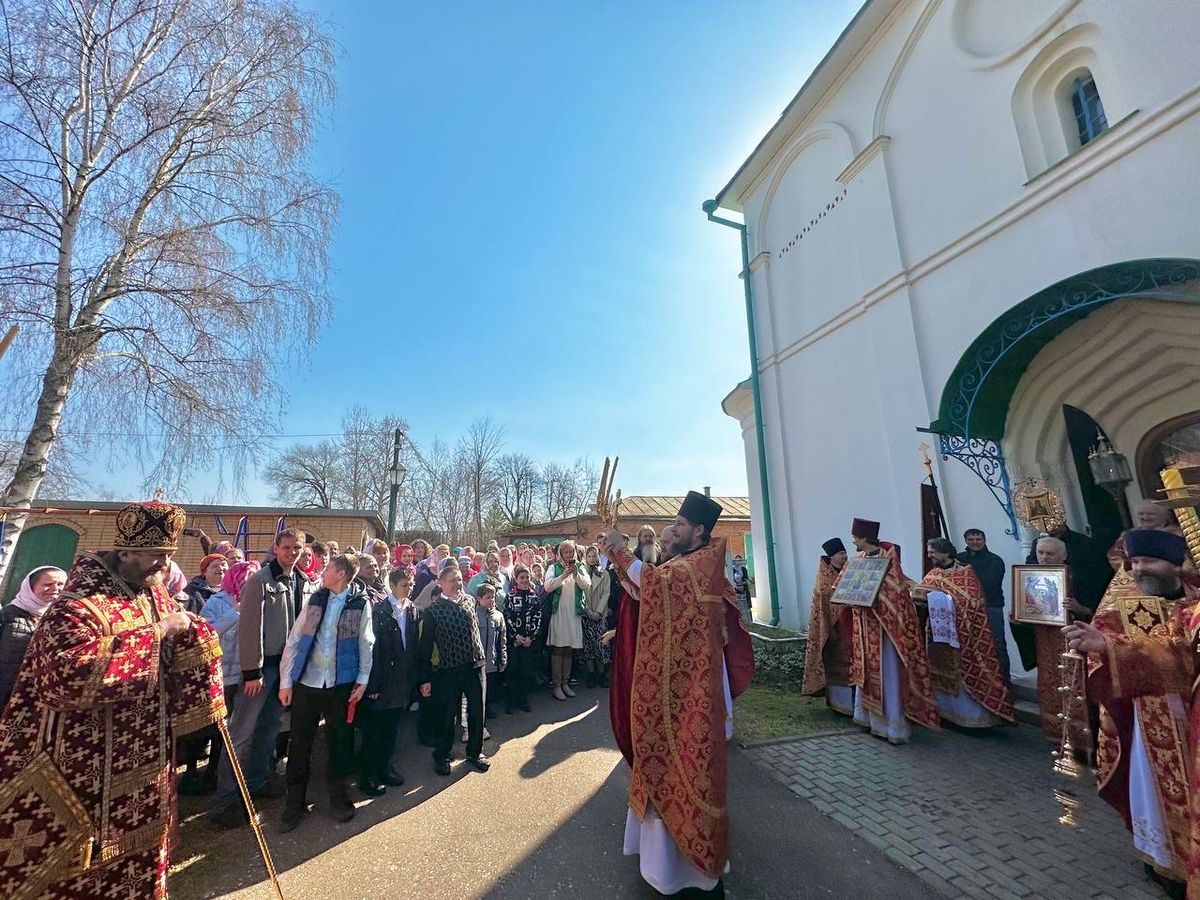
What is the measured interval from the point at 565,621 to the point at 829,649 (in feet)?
11.1

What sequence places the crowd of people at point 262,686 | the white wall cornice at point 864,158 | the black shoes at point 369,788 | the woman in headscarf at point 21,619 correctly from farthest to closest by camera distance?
A: the white wall cornice at point 864,158 → the black shoes at point 369,788 → the woman in headscarf at point 21,619 → the crowd of people at point 262,686

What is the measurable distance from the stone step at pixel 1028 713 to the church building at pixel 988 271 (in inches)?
49.4

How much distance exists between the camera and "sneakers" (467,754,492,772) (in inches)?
199

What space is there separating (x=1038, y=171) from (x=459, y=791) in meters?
10.1

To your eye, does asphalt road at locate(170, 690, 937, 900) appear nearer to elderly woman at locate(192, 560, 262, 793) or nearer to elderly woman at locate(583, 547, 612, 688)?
elderly woman at locate(192, 560, 262, 793)

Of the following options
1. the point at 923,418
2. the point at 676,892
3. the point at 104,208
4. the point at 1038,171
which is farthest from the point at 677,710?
the point at 104,208

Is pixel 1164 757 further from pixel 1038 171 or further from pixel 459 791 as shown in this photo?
pixel 1038 171

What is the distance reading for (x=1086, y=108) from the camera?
287 inches

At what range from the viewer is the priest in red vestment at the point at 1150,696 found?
2.65m

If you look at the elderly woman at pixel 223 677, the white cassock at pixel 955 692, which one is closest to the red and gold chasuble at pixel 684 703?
the elderly woman at pixel 223 677

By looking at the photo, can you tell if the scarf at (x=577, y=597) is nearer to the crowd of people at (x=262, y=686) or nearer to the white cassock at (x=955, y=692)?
the crowd of people at (x=262, y=686)

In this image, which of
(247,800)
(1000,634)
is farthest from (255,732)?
(1000,634)

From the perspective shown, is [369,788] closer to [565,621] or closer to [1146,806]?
[565,621]

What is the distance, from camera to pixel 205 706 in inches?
108
